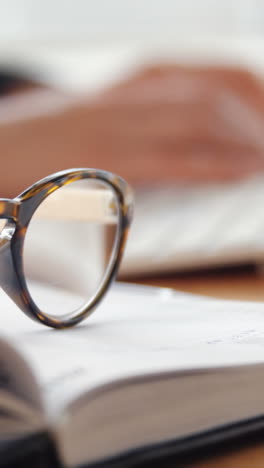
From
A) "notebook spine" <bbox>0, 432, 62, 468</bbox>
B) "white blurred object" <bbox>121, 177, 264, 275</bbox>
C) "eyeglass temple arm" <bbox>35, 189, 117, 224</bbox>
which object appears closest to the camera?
"notebook spine" <bbox>0, 432, 62, 468</bbox>

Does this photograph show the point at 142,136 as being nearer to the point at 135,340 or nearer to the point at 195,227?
the point at 195,227

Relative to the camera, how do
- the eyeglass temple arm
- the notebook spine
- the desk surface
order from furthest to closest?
the desk surface → the eyeglass temple arm → the notebook spine

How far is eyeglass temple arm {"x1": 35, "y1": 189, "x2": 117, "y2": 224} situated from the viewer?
38 centimetres

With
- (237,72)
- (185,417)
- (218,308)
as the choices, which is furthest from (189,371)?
(237,72)

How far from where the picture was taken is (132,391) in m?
0.23

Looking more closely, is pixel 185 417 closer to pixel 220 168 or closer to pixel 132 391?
pixel 132 391

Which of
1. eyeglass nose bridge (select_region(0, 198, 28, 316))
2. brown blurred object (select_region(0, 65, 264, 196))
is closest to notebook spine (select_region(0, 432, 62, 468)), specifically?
eyeglass nose bridge (select_region(0, 198, 28, 316))

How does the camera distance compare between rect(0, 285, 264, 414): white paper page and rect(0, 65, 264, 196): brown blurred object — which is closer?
rect(0, 285, 264, 414): white paper page

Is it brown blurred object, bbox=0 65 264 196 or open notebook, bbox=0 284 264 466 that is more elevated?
brown blurred object, bbox=0 65 264 196

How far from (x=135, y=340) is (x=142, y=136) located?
0.82 metres

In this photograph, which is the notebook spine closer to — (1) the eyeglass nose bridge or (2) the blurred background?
(1) the eyeglass nose bridge

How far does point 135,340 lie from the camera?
30 cm

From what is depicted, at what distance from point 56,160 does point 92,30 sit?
1.95m

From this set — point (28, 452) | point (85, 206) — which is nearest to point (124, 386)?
point (28, 452)
